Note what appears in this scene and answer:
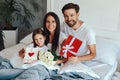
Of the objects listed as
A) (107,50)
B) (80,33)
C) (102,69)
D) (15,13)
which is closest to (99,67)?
(102,69)

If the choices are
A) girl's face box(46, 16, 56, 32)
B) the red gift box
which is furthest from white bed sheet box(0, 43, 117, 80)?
girl's face box(46, 16, 56, 32)

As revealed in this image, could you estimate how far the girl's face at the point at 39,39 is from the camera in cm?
182

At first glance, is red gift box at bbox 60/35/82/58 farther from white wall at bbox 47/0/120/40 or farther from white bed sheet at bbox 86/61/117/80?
white wall at bbox 47/0/120/40

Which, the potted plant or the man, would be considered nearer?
the man

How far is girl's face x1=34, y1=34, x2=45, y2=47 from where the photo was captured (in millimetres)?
1823

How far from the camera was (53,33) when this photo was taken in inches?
76.0

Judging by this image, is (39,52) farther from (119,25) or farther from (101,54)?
(119,25)

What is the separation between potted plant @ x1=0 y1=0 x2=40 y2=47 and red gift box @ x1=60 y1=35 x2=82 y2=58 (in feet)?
4.05

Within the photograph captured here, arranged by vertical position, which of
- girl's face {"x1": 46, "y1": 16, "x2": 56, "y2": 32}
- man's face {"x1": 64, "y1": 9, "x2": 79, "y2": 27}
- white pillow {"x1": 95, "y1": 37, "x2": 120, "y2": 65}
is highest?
man's face {"x1": 64, "y1": 9, "x2": 79, "y2": 27}

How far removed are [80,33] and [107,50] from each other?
1.21ft

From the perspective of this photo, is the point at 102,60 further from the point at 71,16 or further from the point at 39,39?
the point at 39,39

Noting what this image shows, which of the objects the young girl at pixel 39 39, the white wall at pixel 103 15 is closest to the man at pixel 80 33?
the young girl at pixel 39 39

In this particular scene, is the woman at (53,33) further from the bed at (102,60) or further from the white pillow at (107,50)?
the white pillow at (107,50)

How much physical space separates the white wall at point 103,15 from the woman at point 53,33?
0.58 m
